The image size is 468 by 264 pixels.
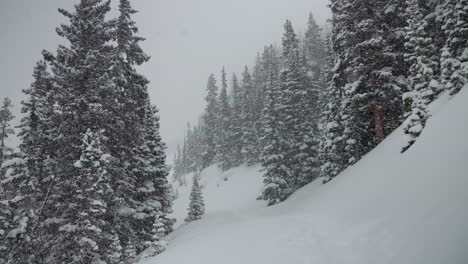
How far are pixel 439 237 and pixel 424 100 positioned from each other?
10.5m

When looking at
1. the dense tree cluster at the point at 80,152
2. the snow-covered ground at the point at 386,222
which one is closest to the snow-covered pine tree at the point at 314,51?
the dense tree cluster at the point at 80,152

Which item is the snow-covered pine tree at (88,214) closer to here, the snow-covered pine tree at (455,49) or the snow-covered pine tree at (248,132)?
the snow-covered pine tree at (455,49)

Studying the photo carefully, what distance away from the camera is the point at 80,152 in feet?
55.0

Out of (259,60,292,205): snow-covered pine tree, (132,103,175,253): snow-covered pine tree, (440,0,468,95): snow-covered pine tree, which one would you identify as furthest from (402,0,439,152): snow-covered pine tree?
(259,60,292,205): snow-covered pine tree

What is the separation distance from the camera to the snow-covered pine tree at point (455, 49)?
15.1 meters

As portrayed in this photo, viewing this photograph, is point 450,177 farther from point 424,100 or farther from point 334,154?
point 334,154

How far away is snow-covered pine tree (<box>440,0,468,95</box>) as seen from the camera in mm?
15086

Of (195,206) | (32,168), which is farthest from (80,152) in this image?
(195,206)

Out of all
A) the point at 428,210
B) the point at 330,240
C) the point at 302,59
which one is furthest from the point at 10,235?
the point at 302,59

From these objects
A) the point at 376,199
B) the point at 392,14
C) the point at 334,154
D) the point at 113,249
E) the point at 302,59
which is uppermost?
the point at 302,59

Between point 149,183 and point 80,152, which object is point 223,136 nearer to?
point 149,183

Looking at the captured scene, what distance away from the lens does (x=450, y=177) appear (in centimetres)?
914

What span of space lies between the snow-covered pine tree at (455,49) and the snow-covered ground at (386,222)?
3.37ft

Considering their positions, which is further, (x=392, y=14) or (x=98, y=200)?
(x=392, y=14)
